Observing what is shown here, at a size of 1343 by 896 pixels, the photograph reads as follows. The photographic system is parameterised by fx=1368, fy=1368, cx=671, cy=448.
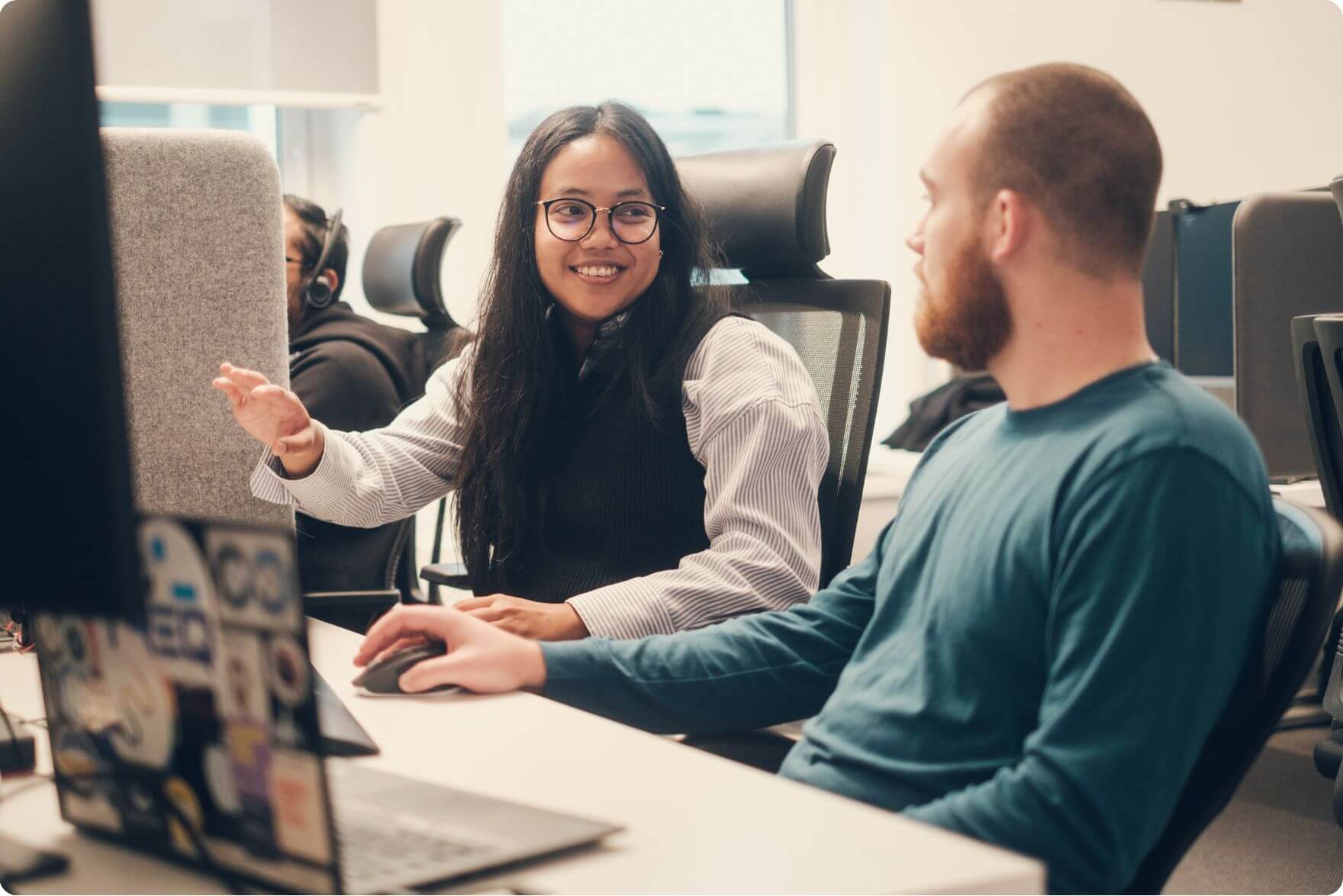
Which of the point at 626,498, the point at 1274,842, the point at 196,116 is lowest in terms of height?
the point at 1274,842

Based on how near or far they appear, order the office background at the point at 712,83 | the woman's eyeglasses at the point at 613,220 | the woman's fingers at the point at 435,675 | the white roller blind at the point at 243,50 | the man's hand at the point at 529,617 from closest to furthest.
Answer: the woman's fingers at the point at 435,675 → the man's hand at the point at 529,617 → the woman's eyeglasses at the point at 613,220 → the white roller blind at the point at 243,50 → the office background at the point at 712,83

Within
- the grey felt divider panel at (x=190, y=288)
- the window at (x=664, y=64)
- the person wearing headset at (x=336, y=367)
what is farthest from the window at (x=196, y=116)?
the grey felt divider panel at (x=190, y=288)

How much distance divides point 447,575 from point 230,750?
1844mm

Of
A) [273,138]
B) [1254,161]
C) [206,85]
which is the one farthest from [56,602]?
Answer: [1254,161]

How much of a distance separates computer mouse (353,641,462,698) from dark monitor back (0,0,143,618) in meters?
0.38

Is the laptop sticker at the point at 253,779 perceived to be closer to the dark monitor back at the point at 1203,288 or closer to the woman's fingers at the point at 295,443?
the woman's fingers at the point at 295,443

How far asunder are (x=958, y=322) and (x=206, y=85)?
2567 millimetres

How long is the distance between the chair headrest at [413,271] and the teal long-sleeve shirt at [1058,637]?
1.77 m

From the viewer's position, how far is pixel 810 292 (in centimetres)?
167

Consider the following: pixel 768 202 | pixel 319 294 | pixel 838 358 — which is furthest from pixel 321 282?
pixel 838 358

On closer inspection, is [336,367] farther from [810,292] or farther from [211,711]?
[211,711]

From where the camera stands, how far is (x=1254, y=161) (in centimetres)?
389

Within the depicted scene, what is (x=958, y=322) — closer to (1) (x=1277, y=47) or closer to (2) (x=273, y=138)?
(2) (x=273, y=138)

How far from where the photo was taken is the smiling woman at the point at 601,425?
55.2 inches
